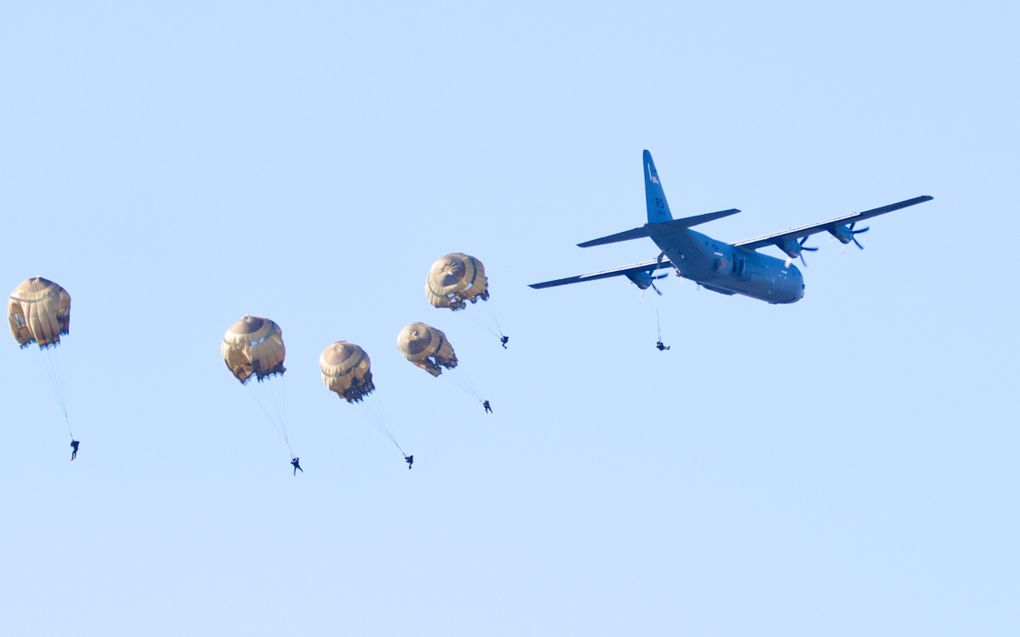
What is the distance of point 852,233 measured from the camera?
73.7 metres

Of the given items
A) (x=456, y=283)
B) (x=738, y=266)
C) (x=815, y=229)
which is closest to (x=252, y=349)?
(x=456, y=283)

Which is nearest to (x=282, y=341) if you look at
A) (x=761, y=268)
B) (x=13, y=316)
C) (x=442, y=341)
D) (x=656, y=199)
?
(x=442, y=341)

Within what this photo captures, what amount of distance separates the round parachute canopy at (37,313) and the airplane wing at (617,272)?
32.9 m

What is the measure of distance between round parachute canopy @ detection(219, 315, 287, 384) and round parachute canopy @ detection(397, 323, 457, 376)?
673 cm

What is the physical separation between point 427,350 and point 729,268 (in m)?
17.8

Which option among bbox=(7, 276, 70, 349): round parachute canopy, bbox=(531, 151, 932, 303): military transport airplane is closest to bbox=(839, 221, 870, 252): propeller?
bbox=(531, 151, 932, 303): military transport airplane

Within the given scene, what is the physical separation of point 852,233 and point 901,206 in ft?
12.3

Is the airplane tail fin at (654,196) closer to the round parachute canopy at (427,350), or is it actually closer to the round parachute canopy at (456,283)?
the round parachute canopy at (456,283)

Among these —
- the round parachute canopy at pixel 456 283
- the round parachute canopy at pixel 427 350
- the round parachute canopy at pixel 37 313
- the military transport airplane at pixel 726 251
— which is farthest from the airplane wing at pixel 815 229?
the round parachute canopy at pixel 37 313

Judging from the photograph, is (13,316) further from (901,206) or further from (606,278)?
(901,206)

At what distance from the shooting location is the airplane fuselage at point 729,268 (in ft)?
228

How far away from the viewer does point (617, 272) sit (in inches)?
3206

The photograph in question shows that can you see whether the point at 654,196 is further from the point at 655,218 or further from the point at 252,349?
the point at 252,349

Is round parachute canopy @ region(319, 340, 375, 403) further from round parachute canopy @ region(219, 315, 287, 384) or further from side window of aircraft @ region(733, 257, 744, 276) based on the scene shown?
side window of aircraft @ region(733, 257, 744, 276)
